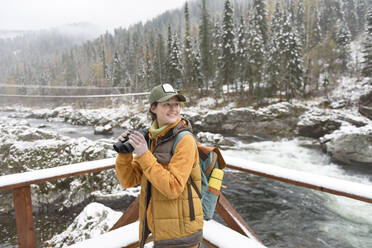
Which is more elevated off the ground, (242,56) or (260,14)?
(260,14)

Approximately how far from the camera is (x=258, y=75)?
30812 millimetres

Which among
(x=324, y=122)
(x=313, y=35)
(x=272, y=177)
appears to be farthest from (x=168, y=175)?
(x=313, y=35)

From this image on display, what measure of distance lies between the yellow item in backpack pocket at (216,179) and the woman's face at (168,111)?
1.77ft

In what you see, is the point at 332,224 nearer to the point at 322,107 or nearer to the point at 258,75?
the point at 322,107

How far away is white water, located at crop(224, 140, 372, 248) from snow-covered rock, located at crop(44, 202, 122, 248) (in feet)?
21.2

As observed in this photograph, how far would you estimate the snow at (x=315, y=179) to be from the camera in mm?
1788

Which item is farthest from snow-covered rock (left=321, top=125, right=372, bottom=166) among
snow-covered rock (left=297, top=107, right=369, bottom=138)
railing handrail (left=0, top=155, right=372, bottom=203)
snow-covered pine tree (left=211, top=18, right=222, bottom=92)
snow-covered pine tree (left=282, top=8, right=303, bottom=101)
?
snow-covered pine tree (left=211, top=18, right=222, bottom=92)

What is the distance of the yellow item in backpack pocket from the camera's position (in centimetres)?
173

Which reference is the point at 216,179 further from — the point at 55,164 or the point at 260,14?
the point at 260,14

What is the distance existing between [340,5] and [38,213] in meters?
72.6

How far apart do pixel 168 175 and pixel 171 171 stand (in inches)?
1.5

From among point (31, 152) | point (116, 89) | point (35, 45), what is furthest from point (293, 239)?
point (35, 45)

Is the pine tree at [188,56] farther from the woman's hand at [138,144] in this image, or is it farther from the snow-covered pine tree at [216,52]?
the woman's hand at [138,144]

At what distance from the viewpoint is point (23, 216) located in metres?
2.19
